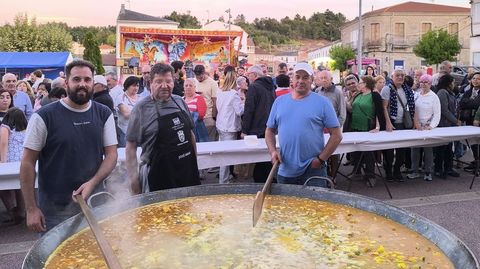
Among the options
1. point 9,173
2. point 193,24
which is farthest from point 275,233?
point 193,24

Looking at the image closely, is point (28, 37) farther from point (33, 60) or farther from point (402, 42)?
point (402, 42)

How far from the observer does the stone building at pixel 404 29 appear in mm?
55531

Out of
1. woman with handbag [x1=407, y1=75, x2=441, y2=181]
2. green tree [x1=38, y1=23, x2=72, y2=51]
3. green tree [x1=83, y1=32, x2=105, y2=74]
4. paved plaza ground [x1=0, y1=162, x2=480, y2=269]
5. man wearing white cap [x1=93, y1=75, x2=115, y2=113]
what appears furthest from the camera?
green tree [x1=38, y1=23, x2=72, y2=51]

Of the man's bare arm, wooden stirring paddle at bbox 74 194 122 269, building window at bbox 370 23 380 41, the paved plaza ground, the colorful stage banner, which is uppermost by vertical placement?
building window at bbox 370 23 380 41

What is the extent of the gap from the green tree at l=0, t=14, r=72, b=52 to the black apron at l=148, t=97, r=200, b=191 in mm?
42658

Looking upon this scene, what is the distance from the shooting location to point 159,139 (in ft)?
11.3

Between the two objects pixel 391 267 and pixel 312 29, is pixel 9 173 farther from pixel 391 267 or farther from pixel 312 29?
pixel 312 29

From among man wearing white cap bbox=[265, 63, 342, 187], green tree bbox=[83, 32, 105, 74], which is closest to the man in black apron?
man wearing white cap bbox=[265, 63, 342, 187]

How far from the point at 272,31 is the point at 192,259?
154 metres

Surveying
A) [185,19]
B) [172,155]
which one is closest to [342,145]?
[172,155]

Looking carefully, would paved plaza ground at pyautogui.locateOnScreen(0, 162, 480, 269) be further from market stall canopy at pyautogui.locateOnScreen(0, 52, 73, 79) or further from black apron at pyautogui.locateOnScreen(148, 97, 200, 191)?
market stall canopy at pyautogui.locateOnScreen(0, 52, 73, 79)

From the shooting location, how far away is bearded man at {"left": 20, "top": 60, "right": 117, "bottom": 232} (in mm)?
2900

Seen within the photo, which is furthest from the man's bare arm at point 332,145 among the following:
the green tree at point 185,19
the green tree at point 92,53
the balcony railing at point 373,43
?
the green tree at point 185,19

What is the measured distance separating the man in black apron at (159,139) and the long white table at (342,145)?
1659 mm
